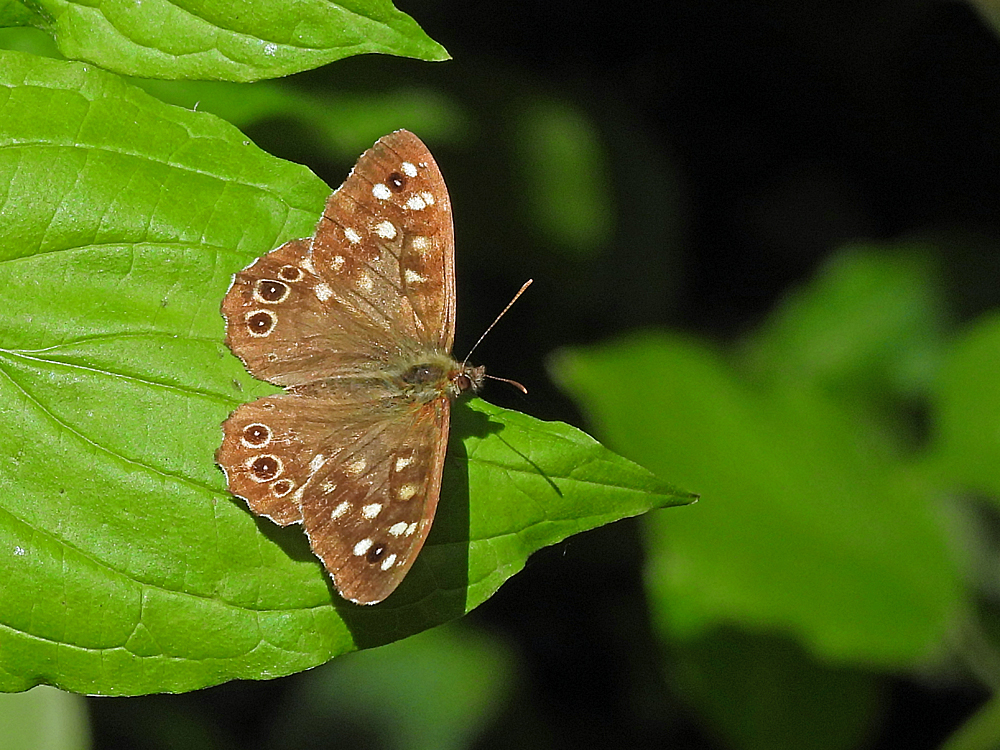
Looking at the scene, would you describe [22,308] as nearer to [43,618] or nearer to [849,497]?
[43,618]

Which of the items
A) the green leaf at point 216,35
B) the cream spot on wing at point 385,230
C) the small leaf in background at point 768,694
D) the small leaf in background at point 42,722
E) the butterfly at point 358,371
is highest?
the green leaf at point 216,35

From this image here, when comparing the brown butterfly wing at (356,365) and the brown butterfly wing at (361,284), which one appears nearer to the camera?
the brown butterfly wing at (356,365)

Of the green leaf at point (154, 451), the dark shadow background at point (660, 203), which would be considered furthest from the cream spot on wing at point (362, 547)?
the dark shadow background at point (660, 203)

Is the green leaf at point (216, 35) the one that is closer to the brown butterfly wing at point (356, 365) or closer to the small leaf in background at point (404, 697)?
the brown butterfly wing at point (356, 365)

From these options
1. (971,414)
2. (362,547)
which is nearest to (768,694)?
(971,414)

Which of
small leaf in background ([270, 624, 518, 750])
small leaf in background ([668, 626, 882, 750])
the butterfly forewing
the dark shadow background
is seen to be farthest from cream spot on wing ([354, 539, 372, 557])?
small leaf in background ([270, 624, 518, 750])

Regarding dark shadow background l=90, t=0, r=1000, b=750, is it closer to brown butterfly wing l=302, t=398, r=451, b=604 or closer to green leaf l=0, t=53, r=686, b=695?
brown butterfly wing l=302, t=398, r=451, b=604
